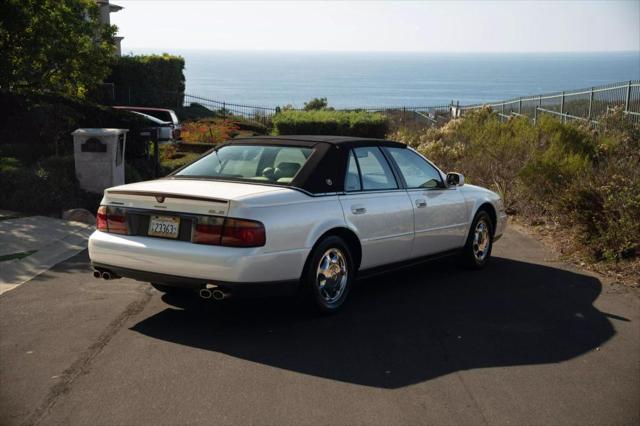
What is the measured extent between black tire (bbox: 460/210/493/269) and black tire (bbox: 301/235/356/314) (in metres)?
2.29

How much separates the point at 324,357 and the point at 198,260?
1.19 meters

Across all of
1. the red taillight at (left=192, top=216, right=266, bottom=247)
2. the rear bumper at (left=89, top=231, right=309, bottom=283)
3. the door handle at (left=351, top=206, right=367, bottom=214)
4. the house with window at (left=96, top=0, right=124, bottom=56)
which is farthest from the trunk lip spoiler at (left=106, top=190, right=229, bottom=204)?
the house with window at (left=96, top=0, right=124, bottom=56)

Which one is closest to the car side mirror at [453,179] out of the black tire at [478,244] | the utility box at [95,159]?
the black tire at [478,244]

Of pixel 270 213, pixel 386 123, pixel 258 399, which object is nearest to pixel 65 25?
pixel 386 123

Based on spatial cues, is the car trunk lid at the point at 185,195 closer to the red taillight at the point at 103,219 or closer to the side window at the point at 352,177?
the red taillight at the point at 103,219

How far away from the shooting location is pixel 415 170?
840 centimetres

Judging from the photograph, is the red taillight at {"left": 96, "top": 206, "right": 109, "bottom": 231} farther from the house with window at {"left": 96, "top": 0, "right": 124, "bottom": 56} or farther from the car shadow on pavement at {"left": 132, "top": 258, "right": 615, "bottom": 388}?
the house with window at {"left": 96, "top": 0, "right": 124, "bottom": 56}

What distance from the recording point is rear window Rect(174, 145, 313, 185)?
709 cm

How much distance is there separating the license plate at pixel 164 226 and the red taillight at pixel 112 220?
28 cm

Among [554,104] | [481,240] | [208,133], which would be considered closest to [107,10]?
[208,133]

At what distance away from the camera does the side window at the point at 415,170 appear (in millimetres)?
8219

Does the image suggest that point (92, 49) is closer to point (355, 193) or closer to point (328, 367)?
point (355, 193)

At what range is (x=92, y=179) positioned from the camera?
13133mm

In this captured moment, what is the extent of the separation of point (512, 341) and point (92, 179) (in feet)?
28.4
